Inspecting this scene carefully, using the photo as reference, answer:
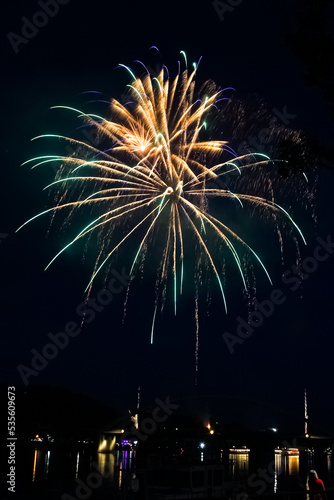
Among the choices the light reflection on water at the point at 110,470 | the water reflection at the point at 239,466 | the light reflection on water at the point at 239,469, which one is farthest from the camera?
the water reflection at the point at 239,466

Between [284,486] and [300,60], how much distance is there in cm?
3247

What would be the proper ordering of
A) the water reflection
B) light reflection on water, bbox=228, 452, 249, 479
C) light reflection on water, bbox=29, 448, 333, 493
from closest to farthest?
light reflection on water, bbox=29, 448, 333, 493
light reflection on water, bbox=228, 452, 249, 479
the water reflection

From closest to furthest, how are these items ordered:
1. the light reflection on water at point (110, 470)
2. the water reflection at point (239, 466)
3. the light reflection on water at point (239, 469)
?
the light reflection on water at point (110, 470) < the light reflection on water at point (239, 469) < the water reflection at point (239, 466)

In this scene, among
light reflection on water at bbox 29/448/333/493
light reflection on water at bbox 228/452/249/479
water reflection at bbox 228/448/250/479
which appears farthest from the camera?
water reflection at bbox 228/448/250/479

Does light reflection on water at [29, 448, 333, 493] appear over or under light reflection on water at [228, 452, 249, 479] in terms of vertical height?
over

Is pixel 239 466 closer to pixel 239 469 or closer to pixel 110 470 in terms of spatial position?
pixel 239 469

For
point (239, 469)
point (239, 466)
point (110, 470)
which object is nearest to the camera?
point (110, 470)

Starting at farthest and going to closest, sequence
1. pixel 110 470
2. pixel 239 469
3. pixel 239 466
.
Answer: pixel 239 466 < pixel 239 469 < pixel 110 470

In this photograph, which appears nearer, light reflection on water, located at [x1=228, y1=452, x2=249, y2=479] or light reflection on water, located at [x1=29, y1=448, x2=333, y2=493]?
light reflection on water, located at [x1=29, y1=448, x2=333, y2=493]

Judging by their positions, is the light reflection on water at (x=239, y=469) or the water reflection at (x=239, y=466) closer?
the light reflection on water at (x=239, y=469)

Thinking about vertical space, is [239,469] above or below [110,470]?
below

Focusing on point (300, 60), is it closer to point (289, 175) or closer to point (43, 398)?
point (289, 175)

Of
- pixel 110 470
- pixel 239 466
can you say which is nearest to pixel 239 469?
pixel 239 466

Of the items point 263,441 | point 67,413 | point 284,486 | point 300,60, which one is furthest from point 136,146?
point 67,413
